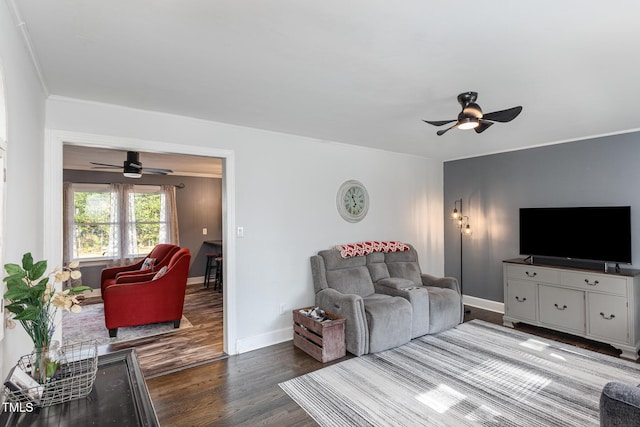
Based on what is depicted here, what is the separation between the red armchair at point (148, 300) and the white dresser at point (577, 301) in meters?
4.31

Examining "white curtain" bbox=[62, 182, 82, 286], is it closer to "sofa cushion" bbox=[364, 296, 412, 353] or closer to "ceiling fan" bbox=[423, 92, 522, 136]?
"sofa cushion" bbox=[364, 296, 412, 353]

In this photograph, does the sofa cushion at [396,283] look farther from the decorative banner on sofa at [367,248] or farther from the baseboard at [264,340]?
the baseboard at [264,340]

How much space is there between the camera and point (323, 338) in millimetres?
3281

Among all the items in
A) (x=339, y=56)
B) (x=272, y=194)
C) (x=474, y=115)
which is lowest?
(x=272, y=194)

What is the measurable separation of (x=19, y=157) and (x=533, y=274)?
4968 mm

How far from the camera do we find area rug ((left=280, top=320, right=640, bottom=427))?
2.39 metres

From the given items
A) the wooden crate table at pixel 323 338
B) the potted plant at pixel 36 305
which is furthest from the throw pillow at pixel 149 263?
the potted plant at pixel 36 305

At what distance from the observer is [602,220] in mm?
3846

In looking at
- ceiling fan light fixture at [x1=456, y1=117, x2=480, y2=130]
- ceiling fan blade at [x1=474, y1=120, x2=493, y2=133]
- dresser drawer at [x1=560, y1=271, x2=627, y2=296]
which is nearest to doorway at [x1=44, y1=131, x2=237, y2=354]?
ceiling fan light fixture at [x1=456, y1=117, x2=480, y2=130]

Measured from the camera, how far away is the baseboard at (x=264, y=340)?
357 centimetres

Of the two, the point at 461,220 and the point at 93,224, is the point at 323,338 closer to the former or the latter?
the point at 461,220

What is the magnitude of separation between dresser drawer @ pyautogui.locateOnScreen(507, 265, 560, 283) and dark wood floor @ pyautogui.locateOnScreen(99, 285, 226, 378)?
369 cm

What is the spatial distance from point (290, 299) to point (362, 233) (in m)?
1.40

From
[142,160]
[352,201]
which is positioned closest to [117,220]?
[142,160]
